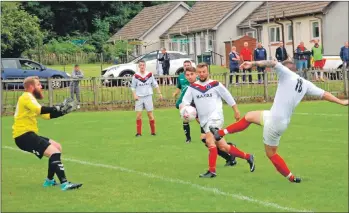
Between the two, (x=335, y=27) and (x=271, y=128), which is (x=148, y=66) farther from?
(x=271, y=128)

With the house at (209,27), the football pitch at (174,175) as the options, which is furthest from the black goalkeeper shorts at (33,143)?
the house at (209,27)

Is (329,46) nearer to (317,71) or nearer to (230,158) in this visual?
(317,71)

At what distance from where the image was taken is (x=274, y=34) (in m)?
57.9

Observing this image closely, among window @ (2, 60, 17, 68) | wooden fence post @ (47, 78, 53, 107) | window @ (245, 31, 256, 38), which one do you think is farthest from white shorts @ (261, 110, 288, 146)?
window @ (245, 31, 256, 38)

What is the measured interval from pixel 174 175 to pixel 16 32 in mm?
36854

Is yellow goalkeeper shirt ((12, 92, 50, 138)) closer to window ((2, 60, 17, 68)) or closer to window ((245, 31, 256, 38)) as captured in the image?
window ((2, 60, 17, 68))

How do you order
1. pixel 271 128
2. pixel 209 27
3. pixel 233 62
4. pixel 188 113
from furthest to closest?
1. pixel 209 27
2. pixel 233 62
3. pixel 188 113
4. pixel 271 128

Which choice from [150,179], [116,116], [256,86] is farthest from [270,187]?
[256,86]

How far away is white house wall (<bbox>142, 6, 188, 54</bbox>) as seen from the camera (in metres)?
70.9

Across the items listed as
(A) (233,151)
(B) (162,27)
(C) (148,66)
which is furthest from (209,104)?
(B) (162,27)

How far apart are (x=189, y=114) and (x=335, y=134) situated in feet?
22.1

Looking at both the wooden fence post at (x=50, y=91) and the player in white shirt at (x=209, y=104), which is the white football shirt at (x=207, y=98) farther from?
the wooden fence post at (x=50, y=91)

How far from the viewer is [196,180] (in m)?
12.2

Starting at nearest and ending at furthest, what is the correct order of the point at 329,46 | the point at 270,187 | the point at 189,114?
the point at 270,187, the point at 189,114, the point at 329,46
